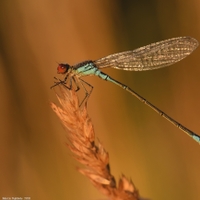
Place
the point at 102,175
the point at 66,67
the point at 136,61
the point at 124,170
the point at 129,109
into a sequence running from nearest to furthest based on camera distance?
the point at 102,175
the point at 66,67
the point at 136,61
the point at 124,170
the point at 129,109

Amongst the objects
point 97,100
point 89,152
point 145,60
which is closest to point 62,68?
point 97,100

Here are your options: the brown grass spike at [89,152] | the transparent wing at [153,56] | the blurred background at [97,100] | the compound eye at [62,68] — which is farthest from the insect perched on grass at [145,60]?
the brown grass spike at [89,152]

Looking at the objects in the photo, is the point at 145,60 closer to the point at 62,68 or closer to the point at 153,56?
the point at 153,56

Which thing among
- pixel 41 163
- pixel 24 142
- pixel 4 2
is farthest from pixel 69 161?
pixel 4 2

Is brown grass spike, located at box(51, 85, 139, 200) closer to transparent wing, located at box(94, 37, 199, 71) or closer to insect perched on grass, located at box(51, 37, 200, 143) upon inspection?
insect perched on grass, located at box(51, 37, 200, 143)

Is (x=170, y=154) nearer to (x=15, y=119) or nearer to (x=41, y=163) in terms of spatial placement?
(x=41, y=163)

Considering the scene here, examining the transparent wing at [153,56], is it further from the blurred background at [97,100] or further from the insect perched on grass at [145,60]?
the blurred background at [97,100]

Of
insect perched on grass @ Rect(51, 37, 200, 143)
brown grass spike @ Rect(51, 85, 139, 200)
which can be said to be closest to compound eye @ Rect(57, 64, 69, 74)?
insect perched on grass @ Rect(51, 37, 200, 143)
